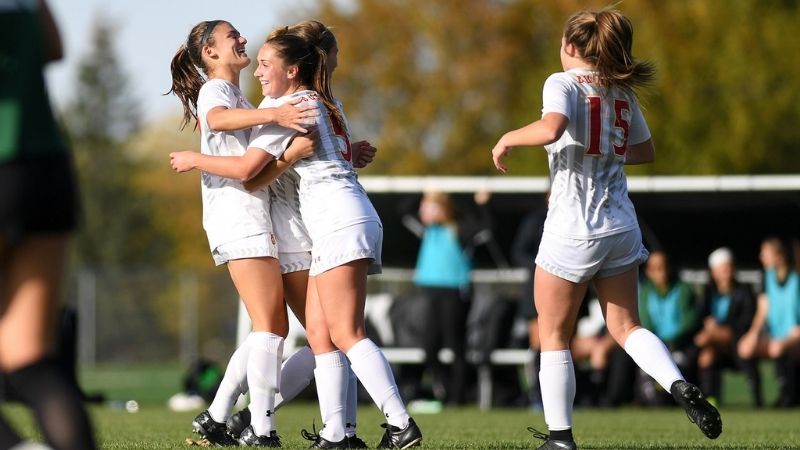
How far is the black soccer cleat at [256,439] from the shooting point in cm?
640

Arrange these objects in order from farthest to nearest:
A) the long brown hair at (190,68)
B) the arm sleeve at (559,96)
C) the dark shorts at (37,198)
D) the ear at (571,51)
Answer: the long brown hair at (190,68)
the ear at (571,51)
the arm sleeve at (559,96)
the dark shorts at (37,198)

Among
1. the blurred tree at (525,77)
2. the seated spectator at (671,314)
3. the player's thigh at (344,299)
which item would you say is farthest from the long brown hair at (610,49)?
the blurred tree at (525,77)

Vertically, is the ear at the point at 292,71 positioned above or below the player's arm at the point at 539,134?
above

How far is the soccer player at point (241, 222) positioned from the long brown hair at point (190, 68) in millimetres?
64

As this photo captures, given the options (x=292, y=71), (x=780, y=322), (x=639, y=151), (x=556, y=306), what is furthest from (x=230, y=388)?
(x=780, y=322)

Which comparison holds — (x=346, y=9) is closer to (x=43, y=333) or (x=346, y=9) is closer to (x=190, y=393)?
(x=190, y=393)

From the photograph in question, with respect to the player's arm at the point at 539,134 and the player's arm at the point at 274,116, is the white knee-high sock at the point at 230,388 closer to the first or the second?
the player's arm at the point at 274,116

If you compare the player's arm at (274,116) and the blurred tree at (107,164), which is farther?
the blurred tree at (107,164)

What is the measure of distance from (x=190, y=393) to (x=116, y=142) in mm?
50341

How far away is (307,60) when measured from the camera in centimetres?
640

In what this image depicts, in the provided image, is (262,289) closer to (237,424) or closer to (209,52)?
(237,424)

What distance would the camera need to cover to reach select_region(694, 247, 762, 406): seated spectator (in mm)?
14086

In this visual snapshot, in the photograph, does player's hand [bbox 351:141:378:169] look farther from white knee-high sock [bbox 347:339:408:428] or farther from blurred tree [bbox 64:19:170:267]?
blurred tree [bbox 64:19:170:267]

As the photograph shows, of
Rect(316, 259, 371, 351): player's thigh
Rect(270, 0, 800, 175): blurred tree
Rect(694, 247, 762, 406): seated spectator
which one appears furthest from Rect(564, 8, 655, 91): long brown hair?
Rect(270, 0, 800, 175): blurred tree
